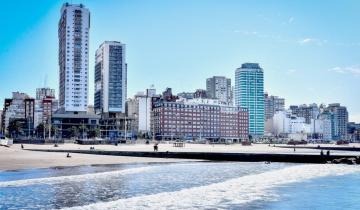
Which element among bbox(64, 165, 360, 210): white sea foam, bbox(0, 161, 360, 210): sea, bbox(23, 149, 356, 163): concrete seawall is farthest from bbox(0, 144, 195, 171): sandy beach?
bbox(64, 165, 360, 210): white sea foam

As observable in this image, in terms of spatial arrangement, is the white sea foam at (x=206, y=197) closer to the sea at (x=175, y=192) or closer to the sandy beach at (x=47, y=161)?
the sea at (x=175, y=192)

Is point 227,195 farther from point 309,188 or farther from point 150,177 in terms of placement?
point 150,177

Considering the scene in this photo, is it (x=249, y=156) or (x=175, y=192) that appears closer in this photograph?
(x=175, y=192)

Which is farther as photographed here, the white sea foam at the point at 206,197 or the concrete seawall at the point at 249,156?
the concrete seawall at the point at 249,156

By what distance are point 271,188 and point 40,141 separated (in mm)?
150959

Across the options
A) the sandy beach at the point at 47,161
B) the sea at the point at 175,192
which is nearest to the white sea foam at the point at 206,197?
the sea at the point at 175,192

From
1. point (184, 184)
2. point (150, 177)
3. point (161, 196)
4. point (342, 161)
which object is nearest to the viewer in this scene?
point (161, 196)

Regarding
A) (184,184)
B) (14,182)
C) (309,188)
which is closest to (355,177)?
(309,188)

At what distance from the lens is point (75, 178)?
39.5 metres

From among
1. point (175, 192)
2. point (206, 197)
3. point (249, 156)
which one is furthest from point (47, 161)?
point (206, 197)

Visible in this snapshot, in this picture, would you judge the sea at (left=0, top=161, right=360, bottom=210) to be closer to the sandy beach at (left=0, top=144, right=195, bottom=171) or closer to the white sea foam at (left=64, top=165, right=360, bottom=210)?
the white sea foam at (left=64, top=165, right=360, bottom=210)

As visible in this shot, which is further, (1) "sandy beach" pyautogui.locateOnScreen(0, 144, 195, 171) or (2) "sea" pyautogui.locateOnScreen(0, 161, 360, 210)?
(1) "sandy beach" pyautogui.locateOnScreen(0, 144, 195, 171)

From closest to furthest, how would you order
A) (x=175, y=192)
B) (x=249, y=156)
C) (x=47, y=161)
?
(x=175, y=192) < (x=47, y=161) < (x=249, y=156)

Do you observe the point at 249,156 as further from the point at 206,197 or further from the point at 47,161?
the point at 206,197
